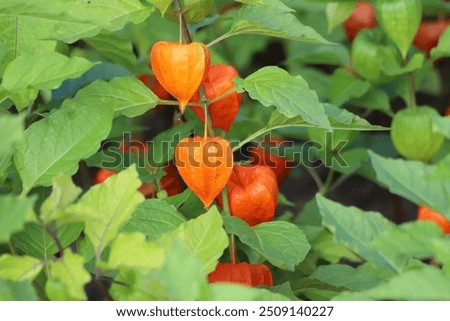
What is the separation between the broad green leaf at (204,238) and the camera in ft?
2.34

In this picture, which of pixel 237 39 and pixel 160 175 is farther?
pixel 237 39

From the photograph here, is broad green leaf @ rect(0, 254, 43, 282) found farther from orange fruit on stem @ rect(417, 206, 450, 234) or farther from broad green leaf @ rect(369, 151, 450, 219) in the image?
orange fruit on stem @ rect(417, 206, 450, 234)

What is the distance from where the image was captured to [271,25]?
3.07 feet

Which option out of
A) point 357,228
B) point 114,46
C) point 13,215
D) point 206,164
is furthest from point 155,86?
point 13,215

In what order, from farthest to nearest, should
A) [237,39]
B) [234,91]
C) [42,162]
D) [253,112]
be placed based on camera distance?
[237,39], [253,112], [234,91], [42,162]

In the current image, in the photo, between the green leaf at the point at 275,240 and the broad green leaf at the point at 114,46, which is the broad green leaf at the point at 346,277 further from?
the broad green leaf at the point at 114,46

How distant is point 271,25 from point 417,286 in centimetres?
44

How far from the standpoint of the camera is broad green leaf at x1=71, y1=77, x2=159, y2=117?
0.90 meters

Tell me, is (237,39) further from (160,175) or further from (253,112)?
(160,175)

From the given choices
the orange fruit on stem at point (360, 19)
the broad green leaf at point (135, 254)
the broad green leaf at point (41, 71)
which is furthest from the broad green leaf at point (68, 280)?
the orange fruit on stem at point (360, 19)

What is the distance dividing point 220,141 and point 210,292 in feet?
1.04

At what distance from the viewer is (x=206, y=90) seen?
936mm
